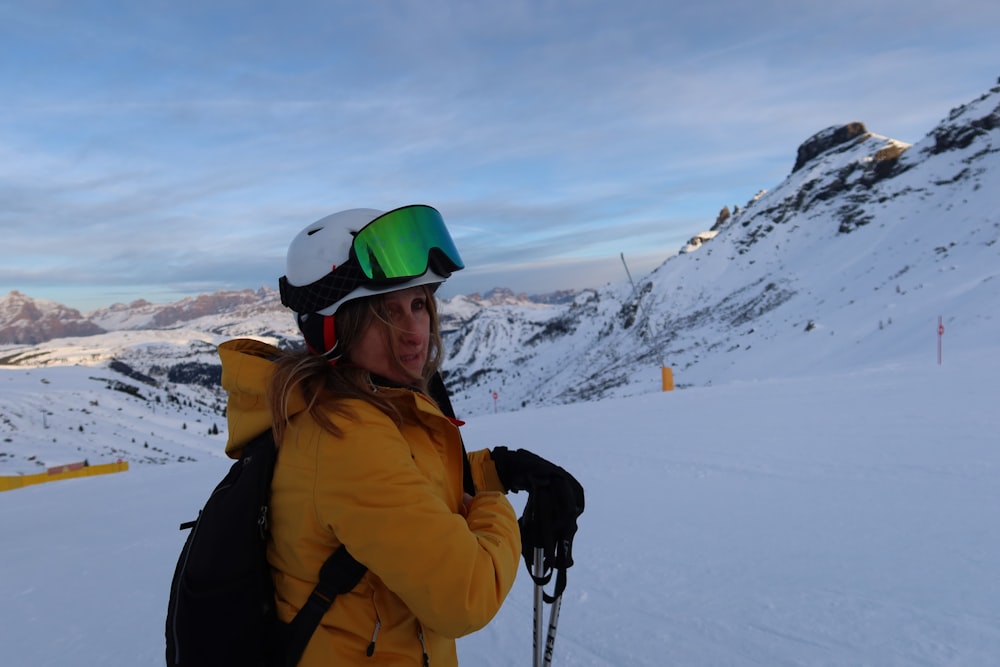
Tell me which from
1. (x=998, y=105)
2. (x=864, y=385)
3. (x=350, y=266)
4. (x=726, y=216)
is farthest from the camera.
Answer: (x=726, y=216)

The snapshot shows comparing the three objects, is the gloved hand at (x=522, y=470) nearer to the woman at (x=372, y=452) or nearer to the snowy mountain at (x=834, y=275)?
the woman at (x=372, y=452)

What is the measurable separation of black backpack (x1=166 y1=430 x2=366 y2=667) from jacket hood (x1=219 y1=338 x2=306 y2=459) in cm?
15

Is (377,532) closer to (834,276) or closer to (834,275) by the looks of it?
(834,276)

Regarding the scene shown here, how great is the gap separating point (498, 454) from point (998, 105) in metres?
79.9

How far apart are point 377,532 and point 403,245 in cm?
99

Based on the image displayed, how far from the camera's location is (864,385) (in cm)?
1098

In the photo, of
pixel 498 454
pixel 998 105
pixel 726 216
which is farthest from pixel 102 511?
pixel 726 216

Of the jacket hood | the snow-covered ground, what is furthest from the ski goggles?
the snow-covered ground

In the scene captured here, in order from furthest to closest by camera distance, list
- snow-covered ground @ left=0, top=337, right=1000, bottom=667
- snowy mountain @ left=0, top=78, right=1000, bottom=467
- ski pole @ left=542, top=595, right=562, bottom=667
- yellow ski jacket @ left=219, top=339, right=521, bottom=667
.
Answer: snowy mountain @ left=0, top=78, right=1000, bottom=467 < snow-covered ground @ left=0, top=337, right=1000, bottom=667 < ski pole @ left=542, top=595, right=562, bottom=667 < yellow ski jacket @ left=219, top=339, right=521, bottom=667

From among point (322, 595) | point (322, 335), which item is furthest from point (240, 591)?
point (322, 335)

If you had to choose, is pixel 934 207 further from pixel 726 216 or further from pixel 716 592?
pixel 726 216

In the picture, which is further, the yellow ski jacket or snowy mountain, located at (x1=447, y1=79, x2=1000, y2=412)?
snowy mountain, located at (x1=447, y1=79, x2=1000, y2=412)

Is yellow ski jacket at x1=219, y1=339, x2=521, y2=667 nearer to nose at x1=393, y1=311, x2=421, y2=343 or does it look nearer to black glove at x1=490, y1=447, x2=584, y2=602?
nose at x1=393, y1=311, x2=421, y2=343

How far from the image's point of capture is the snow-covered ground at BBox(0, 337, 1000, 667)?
333 cm
